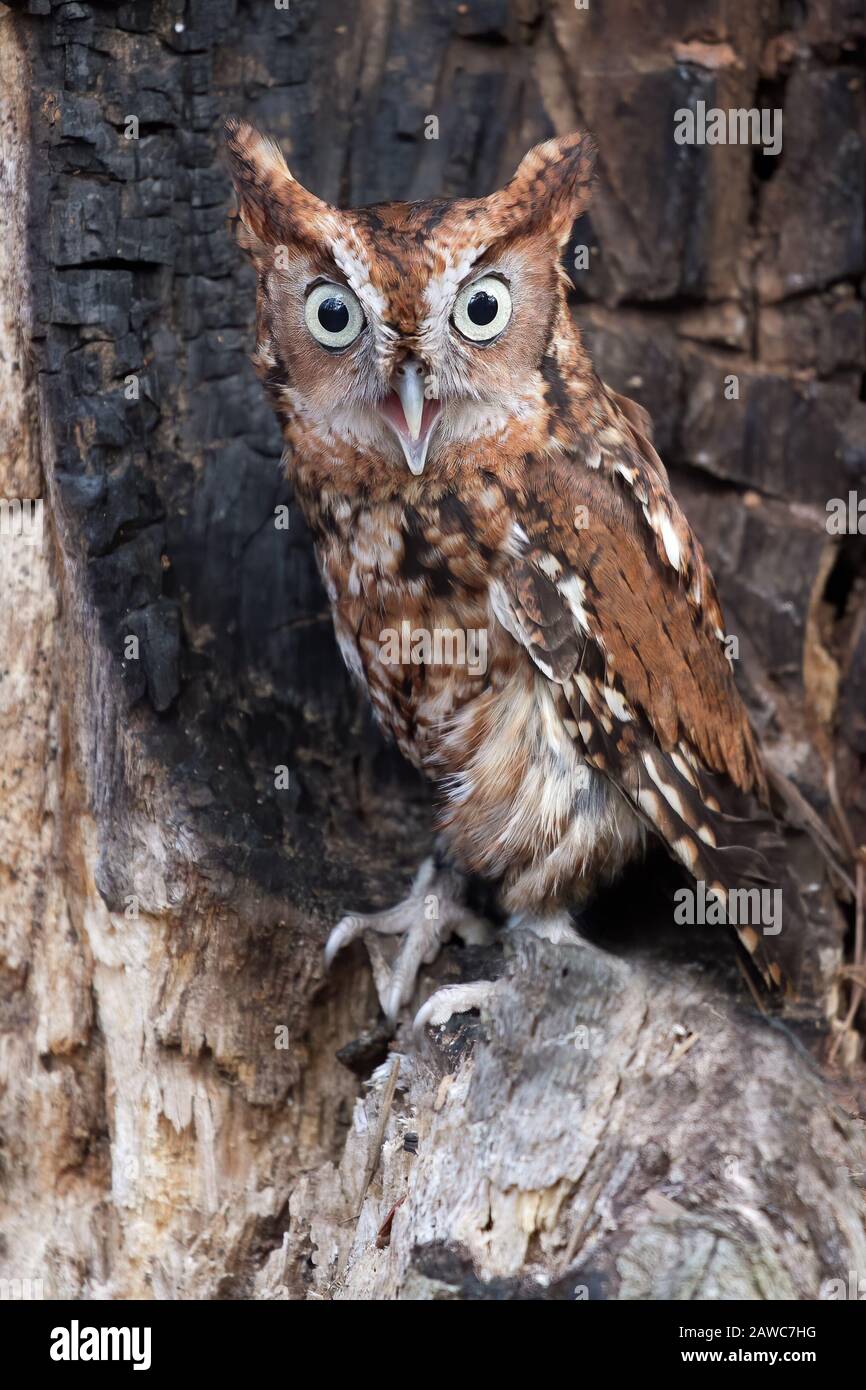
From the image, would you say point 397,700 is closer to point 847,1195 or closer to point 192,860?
point 192,860

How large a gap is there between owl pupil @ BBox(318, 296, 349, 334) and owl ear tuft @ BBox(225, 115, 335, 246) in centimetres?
12

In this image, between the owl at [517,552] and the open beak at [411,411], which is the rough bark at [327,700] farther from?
the open beak at [411,411]

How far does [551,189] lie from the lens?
2.61 m

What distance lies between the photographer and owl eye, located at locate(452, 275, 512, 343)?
2.46 m

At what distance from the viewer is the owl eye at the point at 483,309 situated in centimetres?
246

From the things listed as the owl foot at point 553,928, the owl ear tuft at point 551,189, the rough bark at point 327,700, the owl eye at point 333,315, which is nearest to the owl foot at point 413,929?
the rough bark at point 327,700

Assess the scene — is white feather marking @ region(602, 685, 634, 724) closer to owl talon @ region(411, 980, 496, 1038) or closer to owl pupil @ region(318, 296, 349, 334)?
owl talon @ region(411, 980, 496, 1038)

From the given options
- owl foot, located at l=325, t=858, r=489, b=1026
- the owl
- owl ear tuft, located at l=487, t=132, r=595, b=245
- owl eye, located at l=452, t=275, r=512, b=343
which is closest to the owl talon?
the owl

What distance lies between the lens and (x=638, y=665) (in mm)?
2668

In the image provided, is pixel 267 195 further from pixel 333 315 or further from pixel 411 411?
pixel 411 411

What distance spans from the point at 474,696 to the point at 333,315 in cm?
86

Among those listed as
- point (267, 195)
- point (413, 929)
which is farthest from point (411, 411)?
point (413, 929)

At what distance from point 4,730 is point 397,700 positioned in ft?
2.86

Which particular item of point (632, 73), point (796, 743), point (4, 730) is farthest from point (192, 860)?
point (632, 73)
